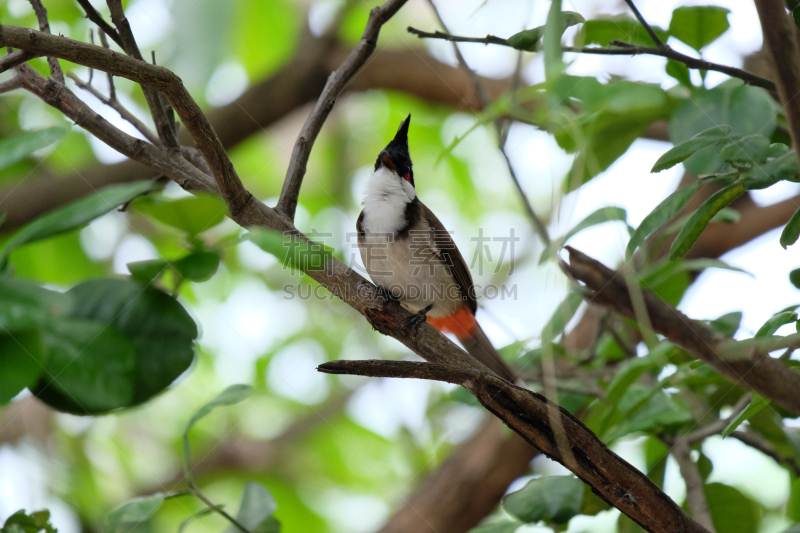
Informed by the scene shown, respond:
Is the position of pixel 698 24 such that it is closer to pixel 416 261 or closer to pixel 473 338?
pixel 416 261

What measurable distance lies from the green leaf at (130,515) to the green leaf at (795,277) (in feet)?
4.97

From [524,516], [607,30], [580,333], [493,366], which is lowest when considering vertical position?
[524,516]

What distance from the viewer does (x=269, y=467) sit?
3740mm

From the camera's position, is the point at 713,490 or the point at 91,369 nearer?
the point at 91,369

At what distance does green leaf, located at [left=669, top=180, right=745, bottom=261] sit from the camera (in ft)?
3.86

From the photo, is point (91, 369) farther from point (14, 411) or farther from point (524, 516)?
point (14, 411)

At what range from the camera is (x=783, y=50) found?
0.89m

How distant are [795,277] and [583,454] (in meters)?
0.58

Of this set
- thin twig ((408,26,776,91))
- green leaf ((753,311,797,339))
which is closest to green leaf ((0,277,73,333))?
thin twig ((408,26,776,91))

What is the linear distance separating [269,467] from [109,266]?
151 centimetres

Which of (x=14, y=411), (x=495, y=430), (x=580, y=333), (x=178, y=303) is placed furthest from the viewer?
(x=14, y=411)

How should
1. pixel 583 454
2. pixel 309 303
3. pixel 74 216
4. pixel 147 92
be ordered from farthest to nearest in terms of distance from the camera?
pixel 309 303 < pixel 74 216 < pixel 147 92 < pixel 583 454

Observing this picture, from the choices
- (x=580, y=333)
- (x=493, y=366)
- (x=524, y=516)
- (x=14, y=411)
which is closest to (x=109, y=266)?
(x=14, y=411)

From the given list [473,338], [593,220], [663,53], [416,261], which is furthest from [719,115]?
[473,338]
